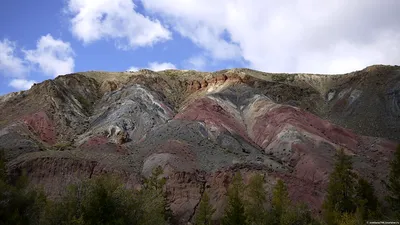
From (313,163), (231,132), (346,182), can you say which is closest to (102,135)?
(231,132)

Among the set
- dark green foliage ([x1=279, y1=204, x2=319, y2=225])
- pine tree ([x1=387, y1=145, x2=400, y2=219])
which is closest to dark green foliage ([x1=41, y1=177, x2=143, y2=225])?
dark green foliage ([x1=279, y1=204, x2=319, y2=225])

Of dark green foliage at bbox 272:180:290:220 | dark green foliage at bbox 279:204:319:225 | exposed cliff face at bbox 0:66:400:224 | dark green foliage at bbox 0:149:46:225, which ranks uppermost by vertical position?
exposed cliff face at bbox 0:66:400:224

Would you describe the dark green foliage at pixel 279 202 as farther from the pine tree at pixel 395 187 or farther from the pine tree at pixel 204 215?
the pine tree at pixel 395 187

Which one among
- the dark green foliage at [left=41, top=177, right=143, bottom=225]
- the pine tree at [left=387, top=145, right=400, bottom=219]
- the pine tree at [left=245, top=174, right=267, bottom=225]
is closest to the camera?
the dark green foliage at [left=41, top=177, right=143, bottom=225]

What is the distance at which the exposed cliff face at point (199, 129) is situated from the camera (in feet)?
191

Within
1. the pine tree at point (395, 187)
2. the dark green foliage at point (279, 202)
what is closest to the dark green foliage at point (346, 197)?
the pine tree at point (395, 187)

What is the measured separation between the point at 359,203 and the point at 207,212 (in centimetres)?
1507

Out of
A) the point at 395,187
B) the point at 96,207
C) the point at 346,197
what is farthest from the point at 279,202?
the point at 96,207

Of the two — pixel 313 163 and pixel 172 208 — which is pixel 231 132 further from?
pixel 172 208

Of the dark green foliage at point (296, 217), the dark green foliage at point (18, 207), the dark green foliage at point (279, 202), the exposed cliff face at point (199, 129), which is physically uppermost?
the exposed cliff face at point (199, 129)

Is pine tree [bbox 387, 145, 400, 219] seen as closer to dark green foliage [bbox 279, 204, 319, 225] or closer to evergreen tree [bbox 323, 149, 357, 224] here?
evergreen tree [bbox 323, 149, 357, 224]

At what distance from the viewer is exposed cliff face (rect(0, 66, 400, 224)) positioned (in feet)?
191

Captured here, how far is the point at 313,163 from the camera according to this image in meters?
60.7

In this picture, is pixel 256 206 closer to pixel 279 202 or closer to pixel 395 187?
pixel 279 202
